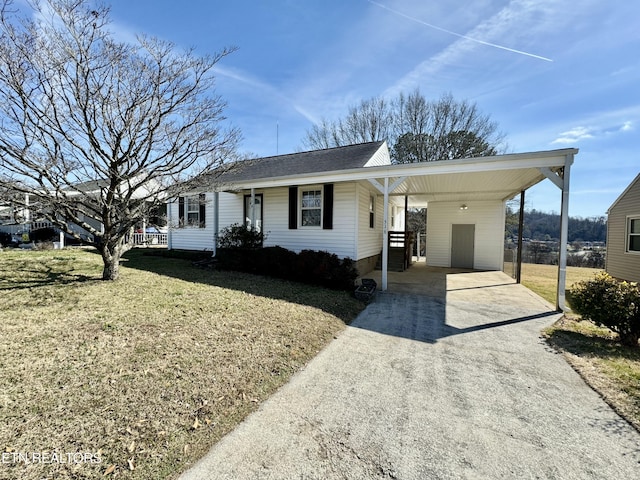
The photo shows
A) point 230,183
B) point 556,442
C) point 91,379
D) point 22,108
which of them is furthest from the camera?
point 230,183

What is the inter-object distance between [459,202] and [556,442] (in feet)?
41.3

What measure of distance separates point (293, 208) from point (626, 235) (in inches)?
498

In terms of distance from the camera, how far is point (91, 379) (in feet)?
9.01

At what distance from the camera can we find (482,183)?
9.49 meters

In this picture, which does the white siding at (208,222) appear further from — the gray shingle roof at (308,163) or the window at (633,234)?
the window at (633,234)

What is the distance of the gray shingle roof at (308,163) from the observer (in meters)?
10.1

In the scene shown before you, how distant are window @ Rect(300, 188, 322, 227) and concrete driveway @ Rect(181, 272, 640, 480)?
5764mm

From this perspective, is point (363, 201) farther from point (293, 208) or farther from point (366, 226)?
point (293, 208)

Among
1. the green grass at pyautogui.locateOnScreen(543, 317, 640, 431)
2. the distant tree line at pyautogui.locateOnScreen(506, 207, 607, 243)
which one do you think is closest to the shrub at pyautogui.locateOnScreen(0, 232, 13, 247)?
the green grass at pyautogui.locateOnScreen(543, 317, 640, 431)

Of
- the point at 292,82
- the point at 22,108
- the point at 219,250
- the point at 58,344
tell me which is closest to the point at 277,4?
the point at 292,82

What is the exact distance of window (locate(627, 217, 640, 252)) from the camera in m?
10.4

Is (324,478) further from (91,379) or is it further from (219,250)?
(219,250)

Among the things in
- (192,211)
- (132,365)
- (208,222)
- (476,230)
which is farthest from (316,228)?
(476,230)

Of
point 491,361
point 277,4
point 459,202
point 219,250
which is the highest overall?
point 277,4
